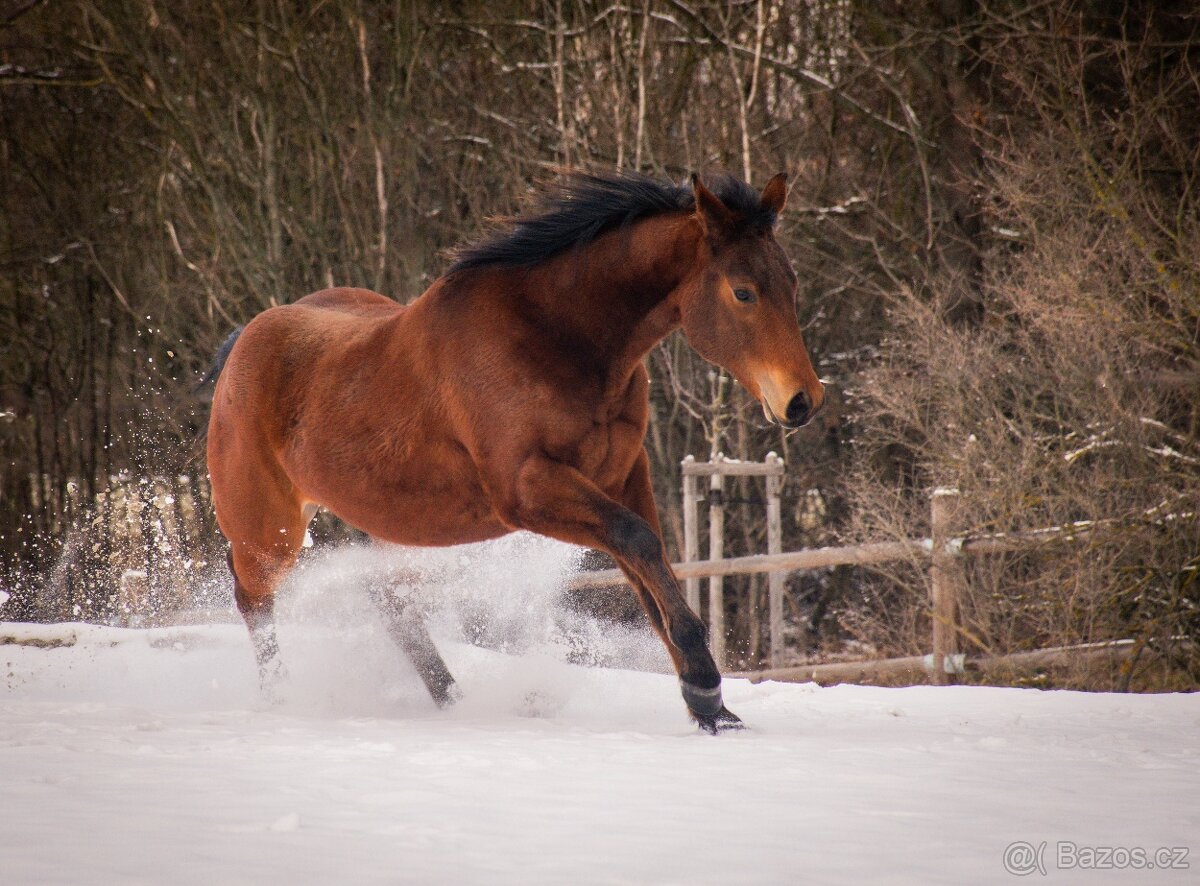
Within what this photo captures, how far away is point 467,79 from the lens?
41.8 ft

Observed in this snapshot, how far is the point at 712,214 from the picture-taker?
4086mm

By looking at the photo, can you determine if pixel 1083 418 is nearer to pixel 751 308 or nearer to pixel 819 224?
pixel 751 308

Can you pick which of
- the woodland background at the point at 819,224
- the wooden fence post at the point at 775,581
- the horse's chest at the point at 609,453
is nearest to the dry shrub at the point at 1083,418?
the woodland background at the point at 819,224

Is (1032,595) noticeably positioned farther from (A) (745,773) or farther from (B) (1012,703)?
(A) (745,773)

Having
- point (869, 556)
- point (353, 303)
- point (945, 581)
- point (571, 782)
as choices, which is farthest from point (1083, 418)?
point (571, 782)

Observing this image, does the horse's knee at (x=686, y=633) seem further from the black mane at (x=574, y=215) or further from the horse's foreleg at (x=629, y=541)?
the black mane at (x=574, y=215)

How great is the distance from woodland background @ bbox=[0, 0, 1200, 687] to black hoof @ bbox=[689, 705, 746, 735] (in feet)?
12.1

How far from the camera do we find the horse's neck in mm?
4285

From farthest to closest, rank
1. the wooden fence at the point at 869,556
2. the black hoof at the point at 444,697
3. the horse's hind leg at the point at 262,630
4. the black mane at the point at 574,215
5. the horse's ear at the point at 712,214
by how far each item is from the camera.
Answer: the wooden fence at the point at 869,556 → the horse's hind leg at the point at 262,630 → the black hoof at the point at 444,697 → the black mane at the point at 574,215 → the horse's ear at the point at 712,214

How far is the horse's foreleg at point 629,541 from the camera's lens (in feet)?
13.4

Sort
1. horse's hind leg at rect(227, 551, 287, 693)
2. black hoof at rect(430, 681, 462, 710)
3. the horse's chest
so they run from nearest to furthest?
the horse's chest < black hoof at rect(430, 681, 462, 710) < horse's hind leg at rect(227, 551, 287, 693)

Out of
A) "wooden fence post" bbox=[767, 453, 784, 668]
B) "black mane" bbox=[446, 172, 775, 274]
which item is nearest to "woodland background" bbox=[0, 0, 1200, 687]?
"wooden fence post" bbox=[767, 453, 784, 668]

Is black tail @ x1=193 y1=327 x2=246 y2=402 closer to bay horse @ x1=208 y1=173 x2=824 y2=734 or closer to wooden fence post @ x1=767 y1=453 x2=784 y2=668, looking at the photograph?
bay horse @ x1=208 y1=173 x2=824 y2=734

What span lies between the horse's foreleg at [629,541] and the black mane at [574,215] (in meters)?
0.87
